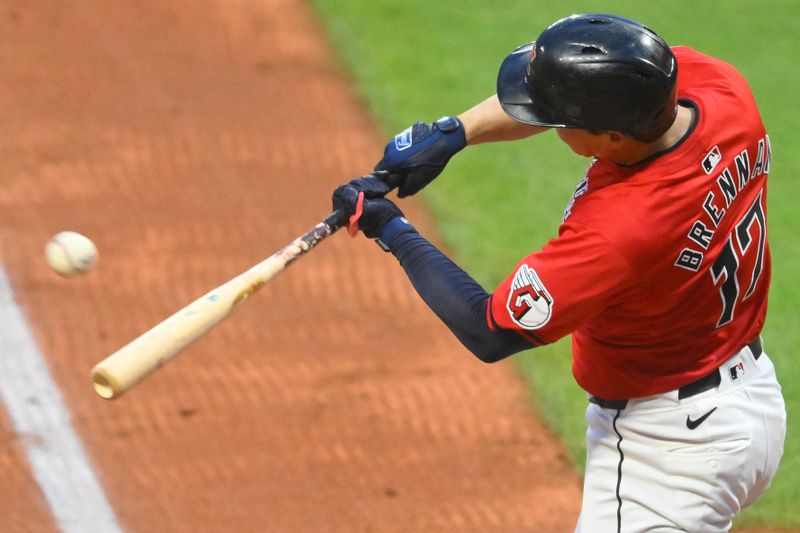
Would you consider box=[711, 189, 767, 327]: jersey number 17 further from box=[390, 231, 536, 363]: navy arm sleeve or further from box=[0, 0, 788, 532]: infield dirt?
box=[0, 0, 788, 532]: infield dirt

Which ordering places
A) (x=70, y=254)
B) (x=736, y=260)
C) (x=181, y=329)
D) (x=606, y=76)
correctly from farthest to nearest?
(x=70, y=254)
(x=181, y=329)
(x=736, y=260)
(x=606, y=76)

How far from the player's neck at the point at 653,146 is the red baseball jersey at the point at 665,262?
2 centimetres

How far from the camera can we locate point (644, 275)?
129 inches

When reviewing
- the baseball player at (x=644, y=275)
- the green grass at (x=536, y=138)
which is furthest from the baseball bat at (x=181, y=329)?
the green grass at (x=536, y=138)

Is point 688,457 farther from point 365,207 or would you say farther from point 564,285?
point 365,207

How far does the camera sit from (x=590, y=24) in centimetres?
333

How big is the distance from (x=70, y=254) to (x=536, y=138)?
3748 mm

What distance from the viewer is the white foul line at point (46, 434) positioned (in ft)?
15.9

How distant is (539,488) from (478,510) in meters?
0.30

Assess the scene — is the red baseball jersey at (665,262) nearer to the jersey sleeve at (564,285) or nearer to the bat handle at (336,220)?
the jersey sleeve at (564,285)

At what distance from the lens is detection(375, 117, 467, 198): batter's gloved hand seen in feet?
Answer: 13.4

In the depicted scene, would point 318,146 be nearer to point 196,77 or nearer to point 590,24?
point 196,77

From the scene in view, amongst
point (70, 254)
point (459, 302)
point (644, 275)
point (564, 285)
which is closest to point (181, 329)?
point (459, 302)

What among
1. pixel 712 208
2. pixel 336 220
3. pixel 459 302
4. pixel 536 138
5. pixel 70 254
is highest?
pixel 536 138
